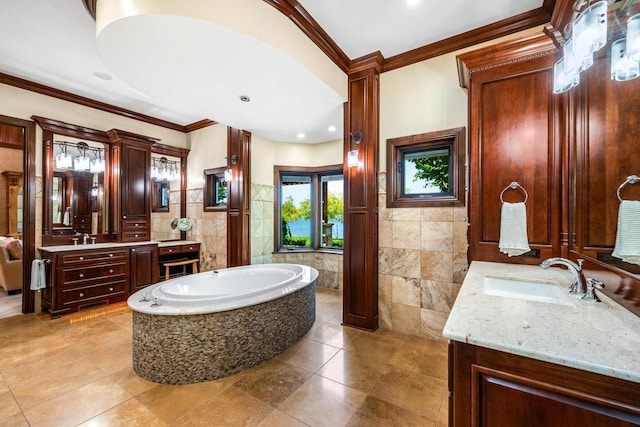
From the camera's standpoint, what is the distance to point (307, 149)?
495cm

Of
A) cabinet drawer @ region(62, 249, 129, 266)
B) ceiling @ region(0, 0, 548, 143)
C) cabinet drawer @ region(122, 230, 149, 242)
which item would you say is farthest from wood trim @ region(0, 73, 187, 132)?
cabinet drawer @ region(62, 249, 129, 266)

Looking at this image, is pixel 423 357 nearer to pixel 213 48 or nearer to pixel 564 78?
pixel 564 78

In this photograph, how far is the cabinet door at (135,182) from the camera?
4.27 meters

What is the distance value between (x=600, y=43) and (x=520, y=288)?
4.24 feet

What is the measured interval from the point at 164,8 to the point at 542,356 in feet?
8.82

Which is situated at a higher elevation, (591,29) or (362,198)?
(591,29)

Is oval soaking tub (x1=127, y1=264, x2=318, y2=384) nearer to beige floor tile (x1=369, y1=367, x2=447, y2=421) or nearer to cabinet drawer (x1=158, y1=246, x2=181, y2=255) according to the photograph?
beige floor tile (x1=369, y1=367, x2=447, y2=421)

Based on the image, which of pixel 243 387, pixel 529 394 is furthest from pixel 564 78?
pixel 243 387

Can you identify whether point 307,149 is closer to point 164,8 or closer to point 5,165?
point 164,8

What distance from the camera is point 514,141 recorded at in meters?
1.90

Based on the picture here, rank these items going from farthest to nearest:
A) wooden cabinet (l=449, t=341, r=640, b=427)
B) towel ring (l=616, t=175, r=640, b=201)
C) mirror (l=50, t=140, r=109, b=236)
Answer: mirror (l=50, t=140, r=109, b=236), towel ring (l=616, t=175, r=640, b=201), wooden cabinet (l=449, t=341, r=640, b=427)

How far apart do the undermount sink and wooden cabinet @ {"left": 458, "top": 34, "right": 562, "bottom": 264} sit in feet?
1.17

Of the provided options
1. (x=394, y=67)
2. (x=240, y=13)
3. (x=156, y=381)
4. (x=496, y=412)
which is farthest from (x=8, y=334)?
(x=394, y=67)

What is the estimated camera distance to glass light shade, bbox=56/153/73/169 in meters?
3.66
